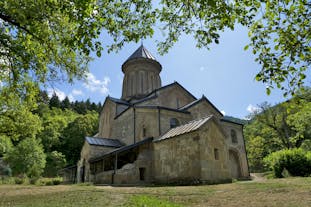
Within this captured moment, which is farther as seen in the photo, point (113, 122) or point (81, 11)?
point (113, 122)

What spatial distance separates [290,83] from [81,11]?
4.54m

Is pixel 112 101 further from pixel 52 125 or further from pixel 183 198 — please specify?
pixel 52 125

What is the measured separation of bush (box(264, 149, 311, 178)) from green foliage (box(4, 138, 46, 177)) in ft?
91.5

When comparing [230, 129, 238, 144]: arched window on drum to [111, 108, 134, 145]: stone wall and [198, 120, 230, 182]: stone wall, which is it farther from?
[111, 108, 134, 145]: stone wall

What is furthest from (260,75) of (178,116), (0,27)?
(178,116)

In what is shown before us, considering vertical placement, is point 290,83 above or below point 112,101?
below

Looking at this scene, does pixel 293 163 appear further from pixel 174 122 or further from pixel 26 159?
pixel 26 159

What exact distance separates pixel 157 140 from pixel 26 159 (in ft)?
73.6

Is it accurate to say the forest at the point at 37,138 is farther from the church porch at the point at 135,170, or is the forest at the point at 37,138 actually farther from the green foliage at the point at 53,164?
the church porch at the point at 135,170

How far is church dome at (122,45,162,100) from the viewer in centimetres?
2783

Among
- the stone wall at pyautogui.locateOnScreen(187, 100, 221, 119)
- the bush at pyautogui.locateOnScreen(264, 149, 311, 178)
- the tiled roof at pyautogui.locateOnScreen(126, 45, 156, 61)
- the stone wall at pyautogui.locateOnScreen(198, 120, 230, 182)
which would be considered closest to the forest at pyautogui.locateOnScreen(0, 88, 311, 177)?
the bush at pyautogui.locateOnScreen(264, 149, 311, 178)

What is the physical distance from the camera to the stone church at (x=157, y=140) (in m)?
14.2

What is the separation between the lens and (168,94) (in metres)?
24.4

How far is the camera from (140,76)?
28.4 meters
